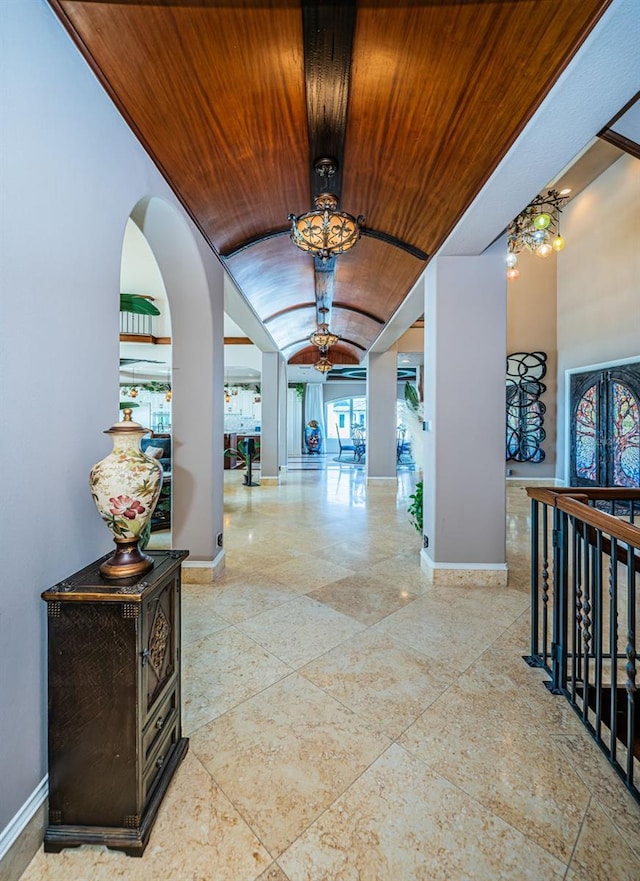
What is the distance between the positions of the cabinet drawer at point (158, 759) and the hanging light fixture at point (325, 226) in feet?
8.63

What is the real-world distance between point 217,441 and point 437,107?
8.68ft

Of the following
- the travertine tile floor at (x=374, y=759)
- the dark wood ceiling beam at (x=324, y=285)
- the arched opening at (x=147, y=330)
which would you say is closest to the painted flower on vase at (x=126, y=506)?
the travertine tile floor at (x=374, y=759)

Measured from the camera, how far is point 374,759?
1452mm

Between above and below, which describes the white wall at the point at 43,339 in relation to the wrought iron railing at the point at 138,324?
below

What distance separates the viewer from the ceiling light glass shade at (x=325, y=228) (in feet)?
7.50

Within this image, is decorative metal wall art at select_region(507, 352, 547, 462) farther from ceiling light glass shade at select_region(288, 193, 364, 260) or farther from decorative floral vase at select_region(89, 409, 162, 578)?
decorative floral vase at select_region(89, 409, 162, 578)

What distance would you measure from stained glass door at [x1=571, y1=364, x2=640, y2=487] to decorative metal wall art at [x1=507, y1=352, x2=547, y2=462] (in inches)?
27.3

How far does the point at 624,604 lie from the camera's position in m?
2.82

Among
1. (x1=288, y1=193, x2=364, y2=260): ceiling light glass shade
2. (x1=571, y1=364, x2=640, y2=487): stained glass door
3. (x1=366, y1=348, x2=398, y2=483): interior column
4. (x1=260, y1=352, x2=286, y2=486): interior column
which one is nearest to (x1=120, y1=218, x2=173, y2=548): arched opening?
(x1=260, y1=352, x2=286, y2=486): interior column

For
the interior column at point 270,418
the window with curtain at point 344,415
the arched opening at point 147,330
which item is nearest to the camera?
the arched opening at point 147,330

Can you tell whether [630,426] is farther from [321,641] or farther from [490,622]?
[321,641]

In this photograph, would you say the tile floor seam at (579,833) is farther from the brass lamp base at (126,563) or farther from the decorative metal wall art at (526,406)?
the decorative metal wall art at (526,406)

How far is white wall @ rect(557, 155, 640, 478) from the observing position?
228 inches

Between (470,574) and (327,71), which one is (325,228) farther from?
(470,574)
